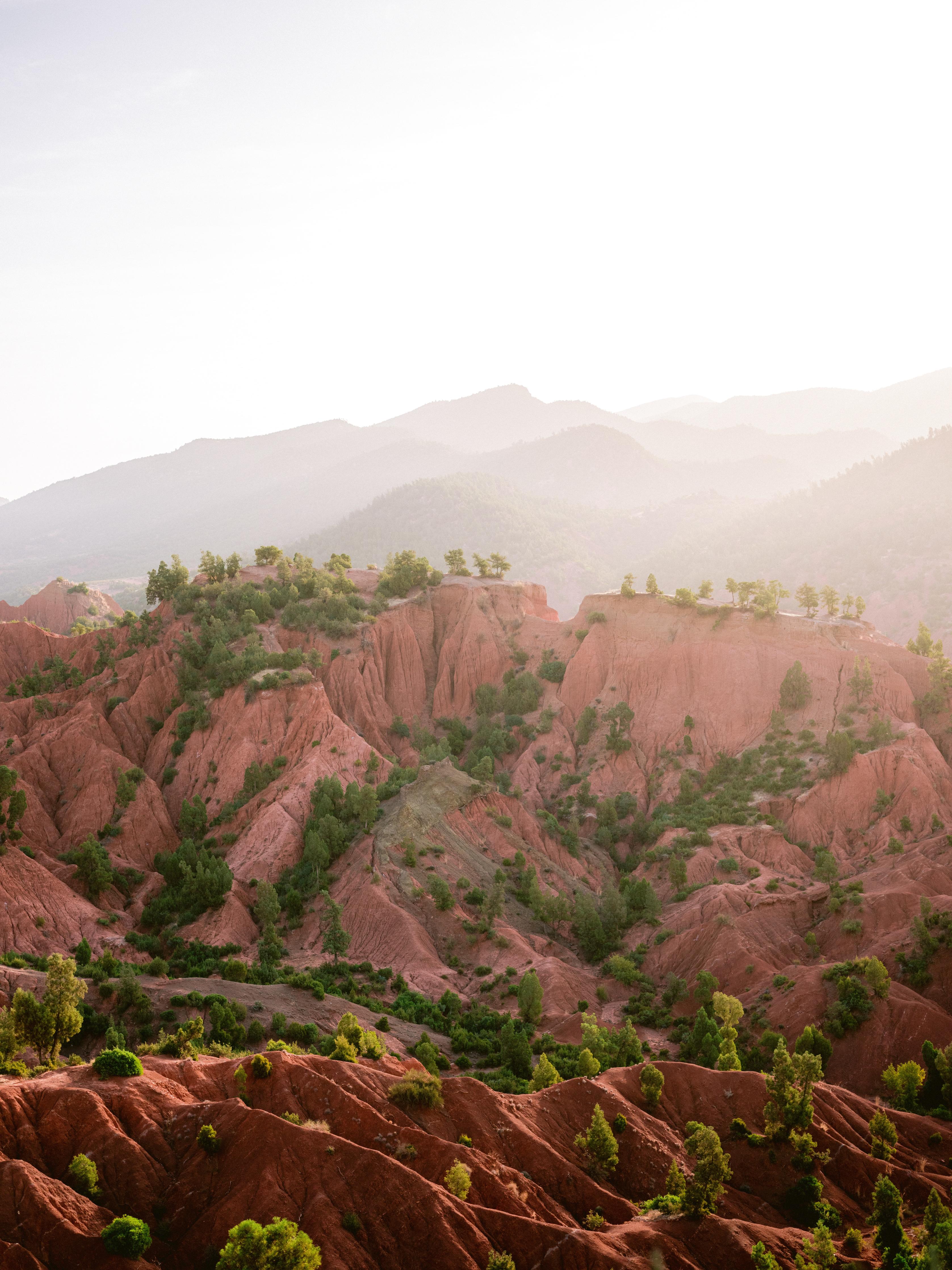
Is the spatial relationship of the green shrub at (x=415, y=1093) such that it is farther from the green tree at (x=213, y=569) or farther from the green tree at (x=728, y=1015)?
the green tree at (x=213, y=569)

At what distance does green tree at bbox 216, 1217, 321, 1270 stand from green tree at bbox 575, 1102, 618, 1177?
10.7m

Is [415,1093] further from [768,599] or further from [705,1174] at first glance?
[768,599]

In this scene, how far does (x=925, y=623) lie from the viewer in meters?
121

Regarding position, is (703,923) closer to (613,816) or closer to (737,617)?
(613,816)

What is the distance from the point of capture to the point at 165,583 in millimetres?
76625

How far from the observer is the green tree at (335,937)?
160 ft

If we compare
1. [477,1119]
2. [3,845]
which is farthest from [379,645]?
[477,1119]

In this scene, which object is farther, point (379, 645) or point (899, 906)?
point (379, 645)

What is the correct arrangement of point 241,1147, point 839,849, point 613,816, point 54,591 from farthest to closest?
point 54,591 → point 613,816 → point 839,849 → point 241,1147

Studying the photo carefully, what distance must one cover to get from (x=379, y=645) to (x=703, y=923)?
38.3 metres

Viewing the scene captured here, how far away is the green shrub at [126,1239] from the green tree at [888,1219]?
21.2 m

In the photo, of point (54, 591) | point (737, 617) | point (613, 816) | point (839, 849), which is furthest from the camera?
point (54, 591)

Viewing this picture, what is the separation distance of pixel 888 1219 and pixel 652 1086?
8.79 m

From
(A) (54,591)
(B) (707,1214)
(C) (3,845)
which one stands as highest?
(A) (54,591)
